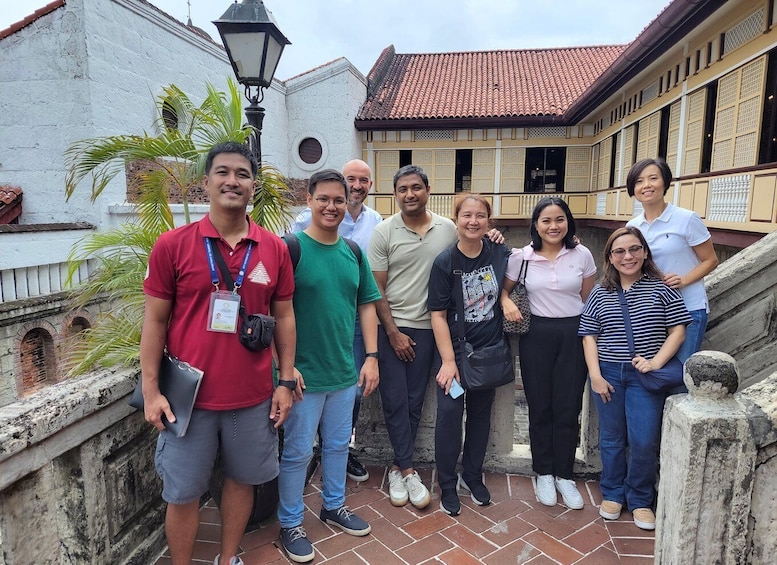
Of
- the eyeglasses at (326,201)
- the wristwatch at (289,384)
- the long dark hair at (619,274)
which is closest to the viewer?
the wristwatch at (289,384)

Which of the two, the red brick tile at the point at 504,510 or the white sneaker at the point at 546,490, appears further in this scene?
the white sneaker at the point at 546,490

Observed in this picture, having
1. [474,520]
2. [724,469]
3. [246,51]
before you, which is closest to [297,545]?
[474,520]

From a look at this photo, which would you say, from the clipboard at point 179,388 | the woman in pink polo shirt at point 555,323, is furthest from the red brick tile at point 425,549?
the clipboard at point 179,388

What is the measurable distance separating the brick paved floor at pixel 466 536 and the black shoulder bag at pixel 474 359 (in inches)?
31.5

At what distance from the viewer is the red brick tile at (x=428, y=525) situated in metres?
2.96

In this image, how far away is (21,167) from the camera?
352 inches

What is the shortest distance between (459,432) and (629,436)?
97cm

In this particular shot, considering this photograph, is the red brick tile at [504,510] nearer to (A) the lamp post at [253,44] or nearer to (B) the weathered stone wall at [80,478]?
(B) the weathered stone wall at [80,478]

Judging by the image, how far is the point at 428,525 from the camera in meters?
3.04

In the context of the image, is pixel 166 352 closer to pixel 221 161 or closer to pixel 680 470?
pixel 221 161

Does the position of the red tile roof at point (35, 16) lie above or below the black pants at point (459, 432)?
above

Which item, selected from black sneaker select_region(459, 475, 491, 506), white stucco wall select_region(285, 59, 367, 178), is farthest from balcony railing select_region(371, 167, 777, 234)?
white stucco wall select_region(285, 59, 367, 178)

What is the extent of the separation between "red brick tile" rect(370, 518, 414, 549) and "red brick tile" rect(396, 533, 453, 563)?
0.16 ft

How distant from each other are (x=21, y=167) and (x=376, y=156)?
11.9m
